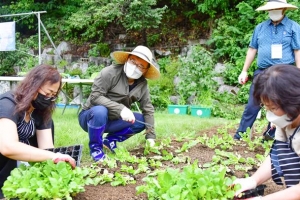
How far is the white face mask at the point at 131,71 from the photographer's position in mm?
3522

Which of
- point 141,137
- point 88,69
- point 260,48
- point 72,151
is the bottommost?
point 88,69

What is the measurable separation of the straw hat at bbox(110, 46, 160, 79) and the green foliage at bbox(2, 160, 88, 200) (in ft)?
4.47

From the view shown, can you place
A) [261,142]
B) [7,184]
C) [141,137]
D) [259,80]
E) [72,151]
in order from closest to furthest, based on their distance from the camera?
[259,80], [7,184], [72,151], [261,142], [141,137]

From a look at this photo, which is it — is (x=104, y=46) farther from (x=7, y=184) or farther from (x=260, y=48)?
(x=7, y=184)

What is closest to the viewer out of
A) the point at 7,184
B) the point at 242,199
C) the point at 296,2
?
the point at 242,199

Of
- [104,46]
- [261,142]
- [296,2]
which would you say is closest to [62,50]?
[104,46]

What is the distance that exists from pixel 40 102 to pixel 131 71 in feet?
3.48

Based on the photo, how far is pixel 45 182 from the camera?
2277mm

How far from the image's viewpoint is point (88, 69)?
10.6m

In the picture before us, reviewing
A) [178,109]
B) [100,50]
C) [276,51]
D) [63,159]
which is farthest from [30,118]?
[100,50]

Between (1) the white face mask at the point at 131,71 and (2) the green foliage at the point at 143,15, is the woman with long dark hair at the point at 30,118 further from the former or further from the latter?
(2) the green foliage at the point at 143,15

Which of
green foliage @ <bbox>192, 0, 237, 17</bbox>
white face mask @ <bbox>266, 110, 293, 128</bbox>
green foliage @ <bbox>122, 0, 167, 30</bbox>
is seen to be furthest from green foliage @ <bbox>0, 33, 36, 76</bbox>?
white face mask @ <bbox>266, 110, 293, 128</bbox>

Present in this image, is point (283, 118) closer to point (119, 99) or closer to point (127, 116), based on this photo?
point (127, 116)

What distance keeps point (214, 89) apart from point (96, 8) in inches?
164
